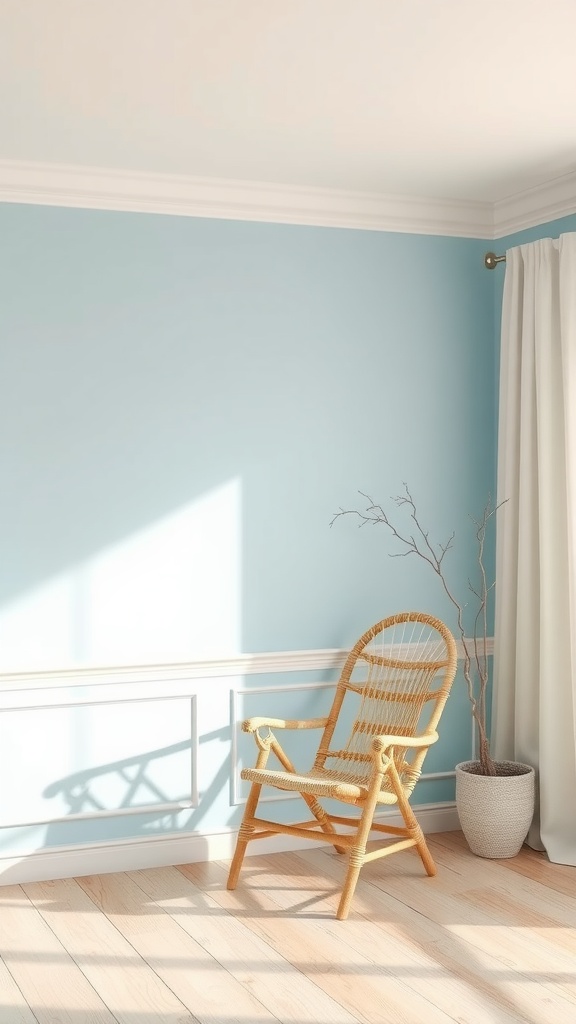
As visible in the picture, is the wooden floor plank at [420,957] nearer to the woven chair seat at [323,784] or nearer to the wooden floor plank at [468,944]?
the wooden floor plank at [468,944]

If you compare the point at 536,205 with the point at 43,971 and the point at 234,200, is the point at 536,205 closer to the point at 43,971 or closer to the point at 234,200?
the point at 234,200

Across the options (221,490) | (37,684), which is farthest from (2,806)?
(221,490)

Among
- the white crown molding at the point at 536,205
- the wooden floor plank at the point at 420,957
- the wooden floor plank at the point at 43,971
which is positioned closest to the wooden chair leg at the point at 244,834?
the wooden floor plank at the point at 420,957

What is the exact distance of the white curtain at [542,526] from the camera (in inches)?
162

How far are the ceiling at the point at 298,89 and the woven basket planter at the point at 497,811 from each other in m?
2.39

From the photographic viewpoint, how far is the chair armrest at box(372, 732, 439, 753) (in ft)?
11.9

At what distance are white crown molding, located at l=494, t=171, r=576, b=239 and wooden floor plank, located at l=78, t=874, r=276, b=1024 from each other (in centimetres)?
309

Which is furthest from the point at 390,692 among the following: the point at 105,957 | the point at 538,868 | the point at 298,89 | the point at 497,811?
the point at 298,89

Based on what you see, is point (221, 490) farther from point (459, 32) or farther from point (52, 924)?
point (459, 32)

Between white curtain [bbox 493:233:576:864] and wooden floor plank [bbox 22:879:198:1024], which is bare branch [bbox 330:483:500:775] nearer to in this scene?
white curtain [bbox 493:233:576:864]

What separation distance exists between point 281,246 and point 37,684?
1.98m

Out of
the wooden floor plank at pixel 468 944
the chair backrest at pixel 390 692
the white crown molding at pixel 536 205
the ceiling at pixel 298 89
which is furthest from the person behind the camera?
the white crown molding at pixel 536 205

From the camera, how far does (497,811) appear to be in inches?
163

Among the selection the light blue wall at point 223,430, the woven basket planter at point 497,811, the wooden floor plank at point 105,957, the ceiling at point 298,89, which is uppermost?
the ceiling at point 298,89
